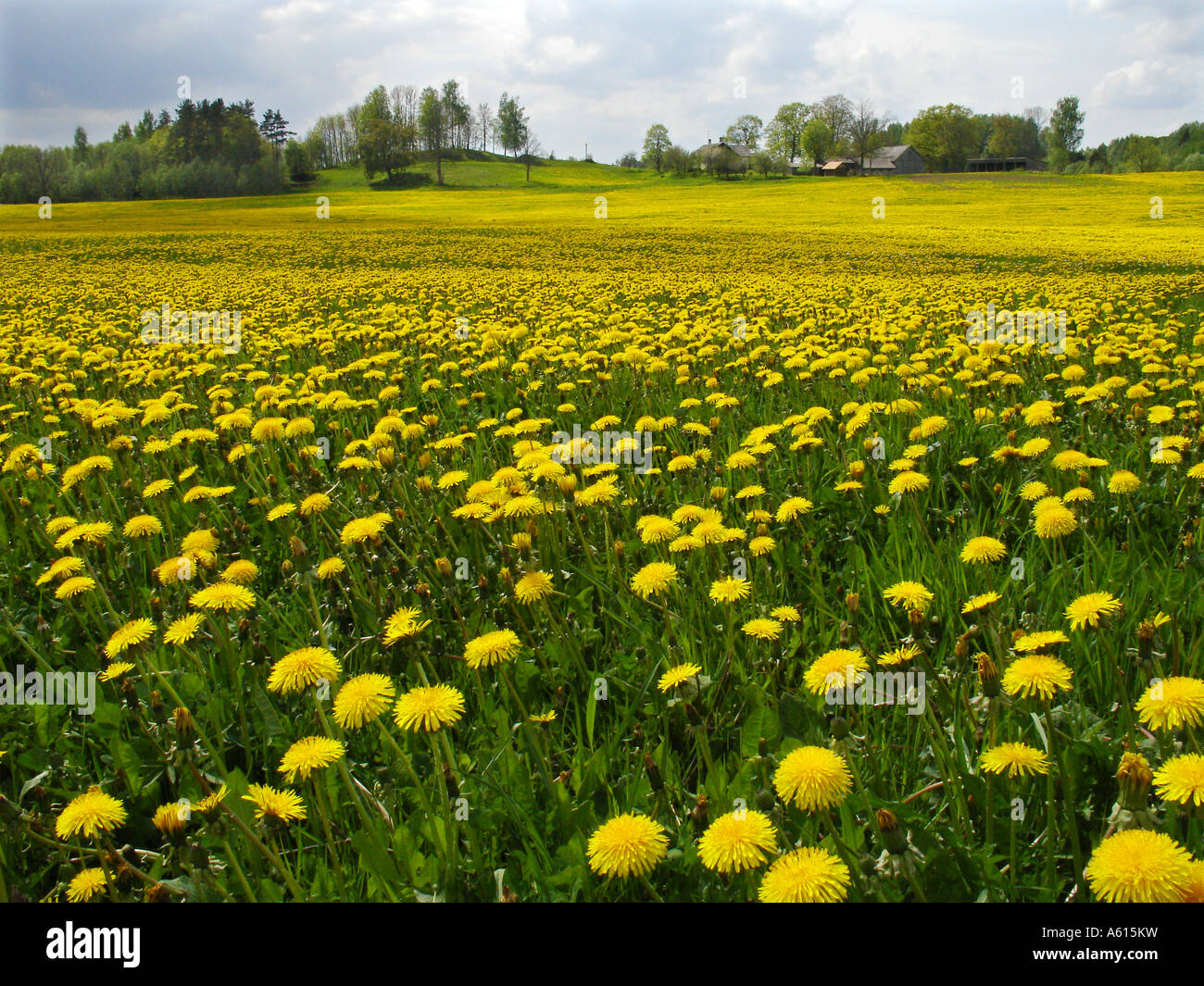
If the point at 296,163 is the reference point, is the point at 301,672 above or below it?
below

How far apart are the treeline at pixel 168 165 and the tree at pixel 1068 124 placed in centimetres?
7808

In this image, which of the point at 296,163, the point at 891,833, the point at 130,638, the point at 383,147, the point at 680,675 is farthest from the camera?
the point at 296,163

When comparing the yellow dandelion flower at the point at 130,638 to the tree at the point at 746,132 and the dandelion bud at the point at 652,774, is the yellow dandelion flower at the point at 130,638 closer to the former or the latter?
the dandelion bud at the point at 652,774

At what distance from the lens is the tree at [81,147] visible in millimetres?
70075

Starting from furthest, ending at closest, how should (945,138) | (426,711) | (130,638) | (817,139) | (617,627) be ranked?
(817,139) < (945,138) < (617,627) < (130,638) < (426,711)

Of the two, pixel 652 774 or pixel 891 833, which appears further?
pixel 652 774

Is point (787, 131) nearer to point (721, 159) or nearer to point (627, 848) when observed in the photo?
point (721, 159)

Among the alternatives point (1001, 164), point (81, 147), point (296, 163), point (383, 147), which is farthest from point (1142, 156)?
point (81, 147)

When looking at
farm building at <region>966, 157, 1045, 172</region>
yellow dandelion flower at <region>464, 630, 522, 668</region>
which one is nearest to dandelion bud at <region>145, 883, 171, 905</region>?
yellow dandelion flower at <region>464, 630, 522, 668</region>

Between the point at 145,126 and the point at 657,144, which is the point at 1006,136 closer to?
the point at 657,144

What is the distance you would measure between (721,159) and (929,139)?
22312mm

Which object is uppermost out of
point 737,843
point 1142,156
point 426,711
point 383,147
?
point 383,147

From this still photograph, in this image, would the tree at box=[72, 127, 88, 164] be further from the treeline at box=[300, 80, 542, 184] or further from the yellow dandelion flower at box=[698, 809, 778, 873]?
the yellow dandelion flower at box=[698, 809, 778, 873]

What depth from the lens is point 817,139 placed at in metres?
83.3
